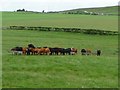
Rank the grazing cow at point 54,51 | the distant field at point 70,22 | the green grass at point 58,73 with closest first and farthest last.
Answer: the green grass at point 58,73, the grazing cow at point 54,51, the distant field at point 70,22

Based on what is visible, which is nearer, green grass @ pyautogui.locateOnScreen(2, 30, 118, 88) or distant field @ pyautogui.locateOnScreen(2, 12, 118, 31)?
green grass @ pyautogui.locateOnScreen(2, 30, 118, 88)

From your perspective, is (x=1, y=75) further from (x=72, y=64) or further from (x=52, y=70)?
(x=72, y=64)

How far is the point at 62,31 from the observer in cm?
7575

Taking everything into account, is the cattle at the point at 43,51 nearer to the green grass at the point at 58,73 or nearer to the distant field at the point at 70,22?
the green grass at the point at 58,73

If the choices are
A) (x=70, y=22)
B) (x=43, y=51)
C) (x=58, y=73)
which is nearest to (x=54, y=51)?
(x=43, y=51)

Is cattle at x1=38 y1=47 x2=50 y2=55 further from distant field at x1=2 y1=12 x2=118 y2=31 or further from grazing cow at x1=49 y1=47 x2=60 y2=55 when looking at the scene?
distant field at x1=2 y1=12 x2=118 y2=31

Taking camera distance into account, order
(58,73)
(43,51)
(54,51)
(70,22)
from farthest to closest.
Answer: (70,22) < (54,51) < (43,51) < (58,73)

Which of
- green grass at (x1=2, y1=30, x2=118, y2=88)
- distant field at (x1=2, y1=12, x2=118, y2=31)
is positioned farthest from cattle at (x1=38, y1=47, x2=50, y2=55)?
distant field at (x1=2, y1=12, x2=118, y2=31)

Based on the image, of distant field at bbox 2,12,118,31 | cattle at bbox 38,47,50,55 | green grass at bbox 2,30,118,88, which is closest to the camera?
green grass at bbox 2,30,118,88

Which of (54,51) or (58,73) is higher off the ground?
(54,51)

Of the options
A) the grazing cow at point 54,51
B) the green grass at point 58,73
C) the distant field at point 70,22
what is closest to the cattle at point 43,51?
the grazing cow at point 54,51

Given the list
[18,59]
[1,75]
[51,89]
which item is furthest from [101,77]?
[18,59]

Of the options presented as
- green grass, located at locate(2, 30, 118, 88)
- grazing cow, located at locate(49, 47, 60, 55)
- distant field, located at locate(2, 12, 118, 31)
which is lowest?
green grass, located at locate(2, 30, 118, 88)

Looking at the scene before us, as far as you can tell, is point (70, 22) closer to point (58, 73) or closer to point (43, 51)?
point (43, 51)
